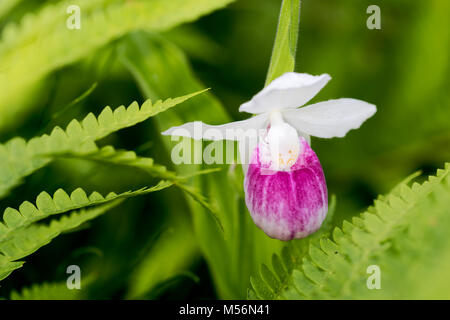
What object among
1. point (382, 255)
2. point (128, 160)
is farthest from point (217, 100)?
point (382, 255)

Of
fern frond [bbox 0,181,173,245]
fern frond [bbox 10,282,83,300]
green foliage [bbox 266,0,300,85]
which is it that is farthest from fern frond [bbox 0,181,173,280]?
green foliage [bbox 266,0,300,85]

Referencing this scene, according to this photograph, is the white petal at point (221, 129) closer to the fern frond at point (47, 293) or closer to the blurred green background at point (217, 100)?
the blurred green background at point (217, 100)

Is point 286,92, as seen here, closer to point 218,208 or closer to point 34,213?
point 218,208

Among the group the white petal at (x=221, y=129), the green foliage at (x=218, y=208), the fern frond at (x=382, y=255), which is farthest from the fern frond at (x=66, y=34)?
the fern frond at (x=382, y=255)

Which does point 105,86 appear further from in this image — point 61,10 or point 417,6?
point 417,6

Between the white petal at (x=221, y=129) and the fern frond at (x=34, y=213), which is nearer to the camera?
the fern frond at (x=34, y=213)

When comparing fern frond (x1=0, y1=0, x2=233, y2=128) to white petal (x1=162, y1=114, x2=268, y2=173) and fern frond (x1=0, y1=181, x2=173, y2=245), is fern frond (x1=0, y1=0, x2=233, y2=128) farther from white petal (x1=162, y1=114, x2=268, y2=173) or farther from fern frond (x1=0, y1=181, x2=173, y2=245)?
fern frond (x1=0, y1=181, x2=173, y2=245)
